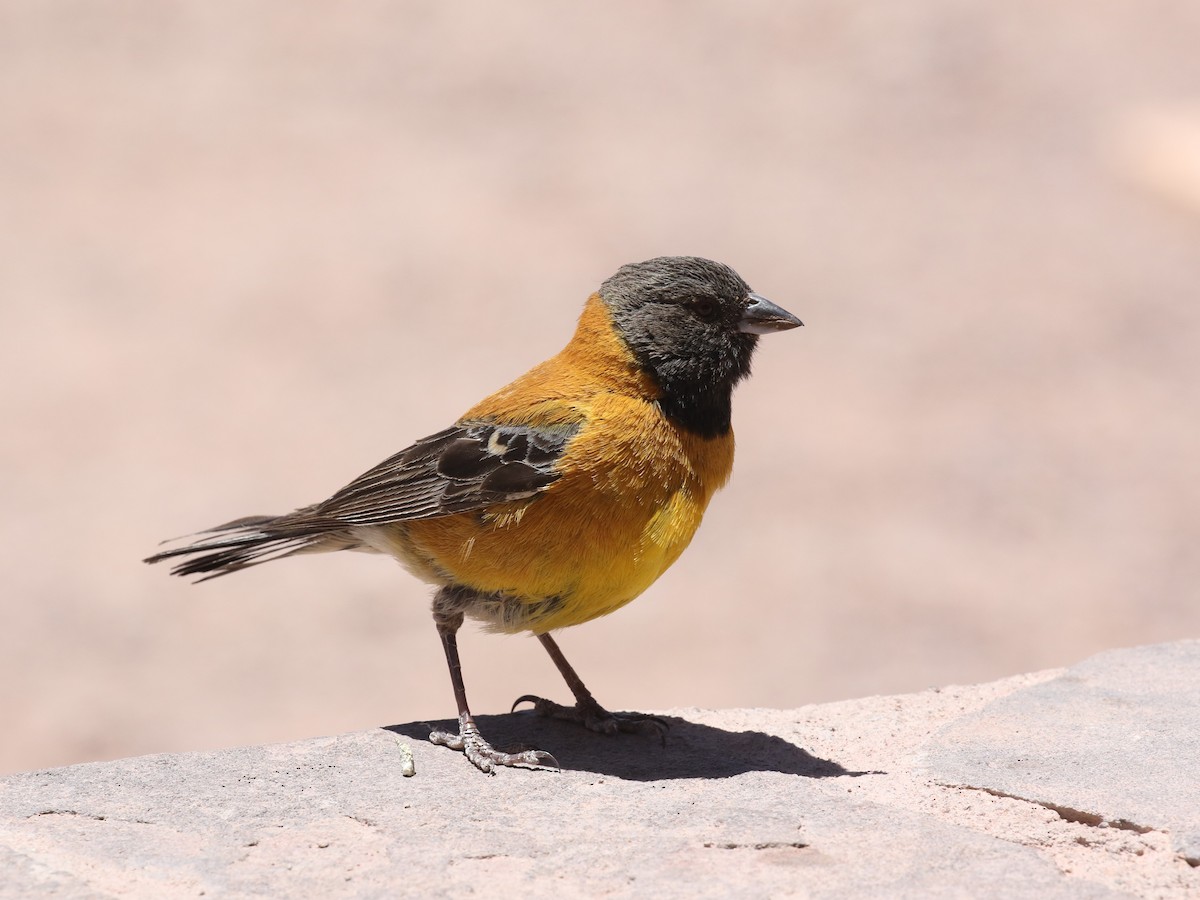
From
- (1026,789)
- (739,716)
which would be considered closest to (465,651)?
(739,716)

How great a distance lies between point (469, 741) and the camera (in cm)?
495

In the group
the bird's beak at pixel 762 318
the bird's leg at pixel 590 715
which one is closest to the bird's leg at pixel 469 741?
the bird's leg at pixel 590 715

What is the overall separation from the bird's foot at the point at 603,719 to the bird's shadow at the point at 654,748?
2 cm

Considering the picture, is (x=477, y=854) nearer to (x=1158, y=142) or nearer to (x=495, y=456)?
→ (x=495, y=456)

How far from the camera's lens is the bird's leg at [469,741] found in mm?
4855

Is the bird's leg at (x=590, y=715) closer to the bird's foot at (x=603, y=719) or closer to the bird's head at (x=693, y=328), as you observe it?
the bird's foot at (x=603, y=719)

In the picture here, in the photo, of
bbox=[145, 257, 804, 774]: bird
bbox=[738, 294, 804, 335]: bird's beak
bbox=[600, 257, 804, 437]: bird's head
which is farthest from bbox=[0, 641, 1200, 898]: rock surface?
bbox=[738, 294, 804, 335]: bird's beak

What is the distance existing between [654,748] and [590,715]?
1.20ft

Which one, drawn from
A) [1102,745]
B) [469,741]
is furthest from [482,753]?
[1102,745]

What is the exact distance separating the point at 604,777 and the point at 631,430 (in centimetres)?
123

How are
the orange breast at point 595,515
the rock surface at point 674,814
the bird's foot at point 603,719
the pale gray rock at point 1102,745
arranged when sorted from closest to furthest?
the rock surface at point 674,814 → the pale gray rock at point 1102,745 → the orange breast at point 595,515 → the bird's foot at point 603,719

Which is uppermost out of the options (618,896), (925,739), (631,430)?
(631,430)

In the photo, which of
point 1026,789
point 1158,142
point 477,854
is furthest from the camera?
point 1158,142

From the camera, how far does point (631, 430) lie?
495 centimetres
